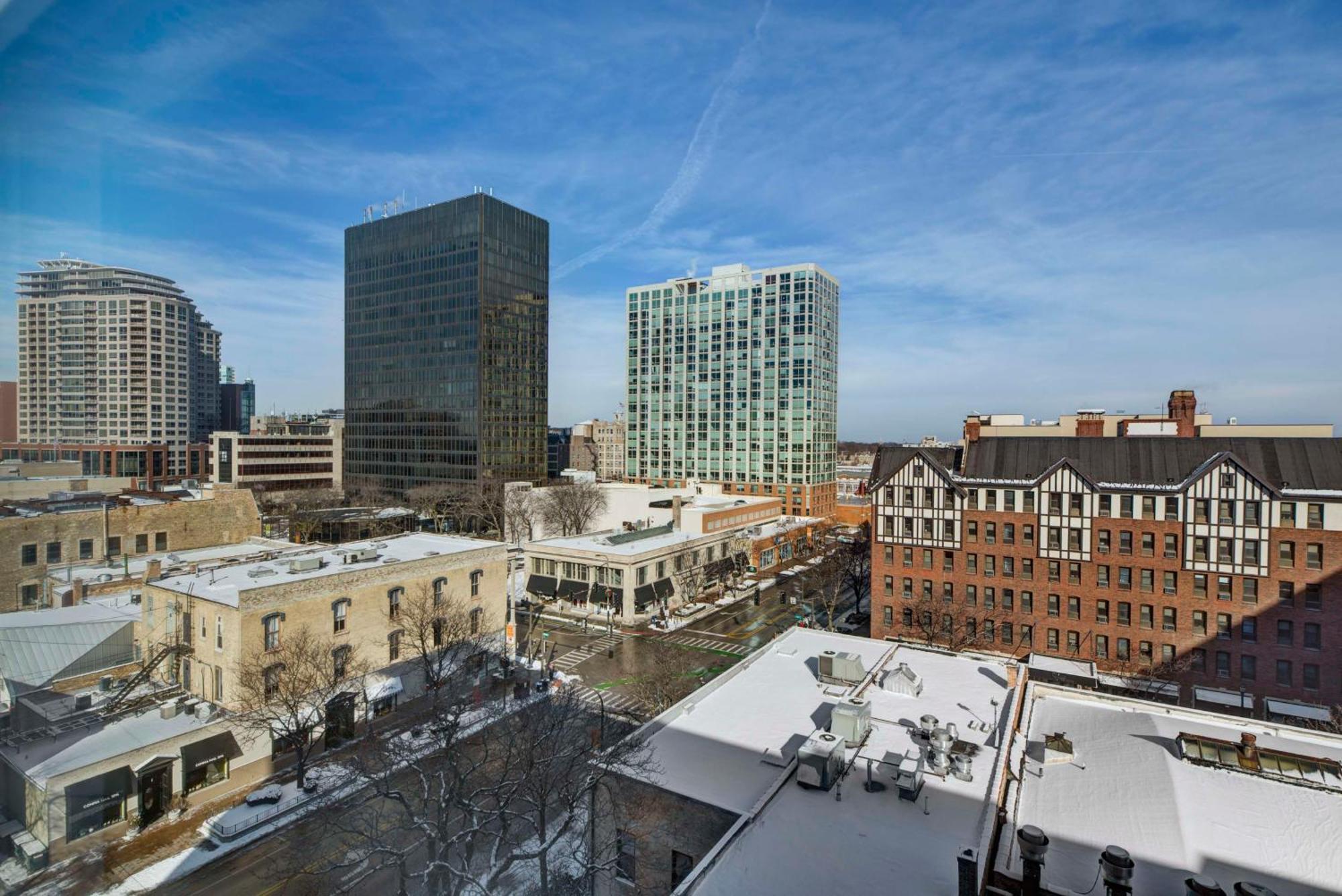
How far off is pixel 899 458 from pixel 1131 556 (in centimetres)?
1356

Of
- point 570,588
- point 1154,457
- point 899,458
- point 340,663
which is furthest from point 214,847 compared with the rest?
point 1154,457

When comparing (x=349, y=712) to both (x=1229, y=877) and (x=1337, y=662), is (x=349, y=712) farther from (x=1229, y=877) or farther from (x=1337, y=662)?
(x=1337, y=662)

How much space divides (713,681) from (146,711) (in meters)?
20.3

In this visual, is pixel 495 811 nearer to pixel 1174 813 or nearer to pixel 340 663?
pixel 1174 813

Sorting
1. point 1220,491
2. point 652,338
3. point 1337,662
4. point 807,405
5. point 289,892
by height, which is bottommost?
point 289,892

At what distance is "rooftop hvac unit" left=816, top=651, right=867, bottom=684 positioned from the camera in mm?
24109

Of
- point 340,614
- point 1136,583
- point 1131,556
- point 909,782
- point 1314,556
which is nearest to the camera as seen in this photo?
point 909,782

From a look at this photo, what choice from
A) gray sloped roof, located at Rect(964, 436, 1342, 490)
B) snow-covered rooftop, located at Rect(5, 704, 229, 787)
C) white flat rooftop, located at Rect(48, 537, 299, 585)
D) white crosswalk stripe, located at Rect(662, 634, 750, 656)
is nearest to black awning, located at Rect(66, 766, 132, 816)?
snow-covered rooftop, located at Rect(5, 704, 229, 787)

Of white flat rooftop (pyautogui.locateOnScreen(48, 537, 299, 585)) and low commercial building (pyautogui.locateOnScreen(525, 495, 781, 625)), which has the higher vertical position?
white flat rooftop (pyautogui.locateOnScreen(48, 537, 299, 585))

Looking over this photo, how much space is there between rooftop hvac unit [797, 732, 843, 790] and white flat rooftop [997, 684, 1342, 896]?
152 inches

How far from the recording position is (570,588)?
172ft

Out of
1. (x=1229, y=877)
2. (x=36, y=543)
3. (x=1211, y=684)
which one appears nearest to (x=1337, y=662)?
(x=1211, y=684)

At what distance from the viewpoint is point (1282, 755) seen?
60.1ft

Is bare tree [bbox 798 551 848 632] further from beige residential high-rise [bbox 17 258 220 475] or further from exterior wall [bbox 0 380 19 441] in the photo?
exterior wall [bbox 0 380 19 441]
